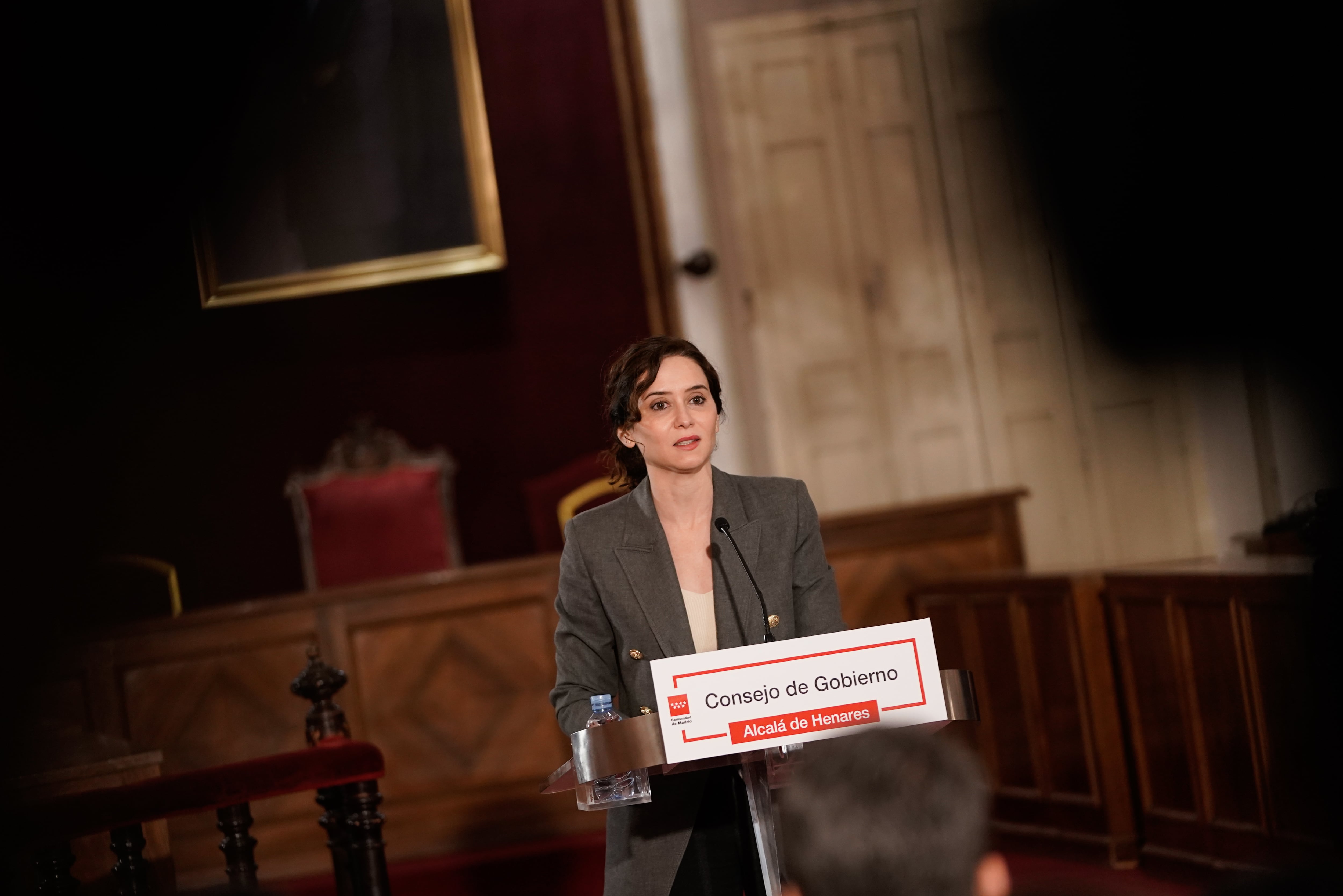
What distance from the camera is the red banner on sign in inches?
62.2

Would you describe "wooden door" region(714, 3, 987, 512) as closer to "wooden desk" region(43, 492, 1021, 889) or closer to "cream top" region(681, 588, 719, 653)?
"wooden desk" region(43, 492, 1021, 889)

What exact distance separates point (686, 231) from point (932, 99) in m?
1.34

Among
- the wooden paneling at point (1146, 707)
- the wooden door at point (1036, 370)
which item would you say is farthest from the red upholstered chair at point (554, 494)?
the wooden door at point (1036, 370)

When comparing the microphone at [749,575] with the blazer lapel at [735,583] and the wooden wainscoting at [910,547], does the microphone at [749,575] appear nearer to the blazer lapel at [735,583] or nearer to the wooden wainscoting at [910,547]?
the blazer lapel at [735,583]

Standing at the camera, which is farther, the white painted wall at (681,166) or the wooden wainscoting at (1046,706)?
the white painted wall at (681,166)

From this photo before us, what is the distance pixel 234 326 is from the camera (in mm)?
6371

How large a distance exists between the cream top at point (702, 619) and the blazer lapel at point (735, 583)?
0.05 feet

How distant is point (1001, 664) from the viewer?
4164 millimetres

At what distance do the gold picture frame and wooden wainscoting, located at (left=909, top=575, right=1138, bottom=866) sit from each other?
A: 2999mm

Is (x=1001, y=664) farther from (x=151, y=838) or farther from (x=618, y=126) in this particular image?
(x=618, y=126)

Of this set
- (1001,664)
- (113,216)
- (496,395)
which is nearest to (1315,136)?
(1001,664)

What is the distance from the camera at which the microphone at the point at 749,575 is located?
73.5 inches

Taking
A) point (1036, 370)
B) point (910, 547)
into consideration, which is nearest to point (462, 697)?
point (910, 547)

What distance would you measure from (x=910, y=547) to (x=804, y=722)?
3.08 meters
